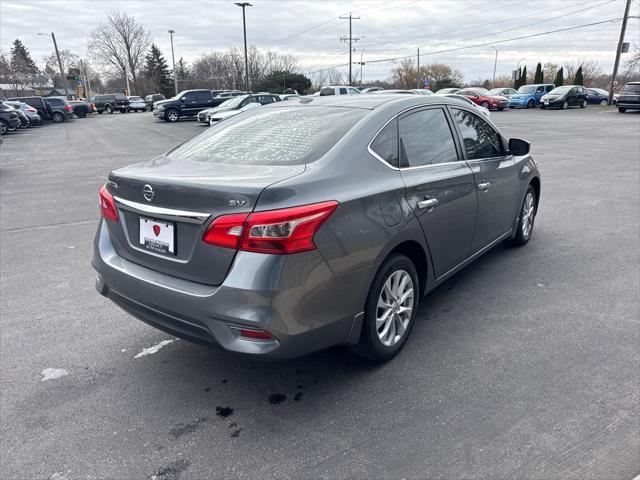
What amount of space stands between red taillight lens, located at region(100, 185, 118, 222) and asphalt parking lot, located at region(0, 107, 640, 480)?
0.98 meters

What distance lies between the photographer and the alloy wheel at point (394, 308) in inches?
118

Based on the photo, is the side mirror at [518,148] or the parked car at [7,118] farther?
the parked car at [7,118]

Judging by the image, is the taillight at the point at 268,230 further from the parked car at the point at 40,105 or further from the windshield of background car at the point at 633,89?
the parked car at the point at 40,105

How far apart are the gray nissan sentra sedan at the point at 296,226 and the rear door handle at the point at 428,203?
0.04 ft

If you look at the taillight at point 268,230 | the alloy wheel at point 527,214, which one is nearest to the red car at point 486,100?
the alloy wheel at point 527,214

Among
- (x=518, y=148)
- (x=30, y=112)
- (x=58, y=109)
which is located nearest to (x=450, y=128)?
(x=518, y=148)

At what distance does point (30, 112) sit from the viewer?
29.2m

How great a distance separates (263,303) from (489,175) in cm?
260

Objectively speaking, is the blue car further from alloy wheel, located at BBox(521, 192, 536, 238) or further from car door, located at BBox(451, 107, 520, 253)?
car door, located at BBox(451, 107, 520, 253)

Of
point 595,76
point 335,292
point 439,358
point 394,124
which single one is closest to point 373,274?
point 335,292

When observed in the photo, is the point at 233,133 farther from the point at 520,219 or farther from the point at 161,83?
the point at 161,83

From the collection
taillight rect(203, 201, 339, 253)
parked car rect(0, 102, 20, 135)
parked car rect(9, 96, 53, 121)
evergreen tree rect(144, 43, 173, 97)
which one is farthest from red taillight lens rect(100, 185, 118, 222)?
evergreen tree rect(144, 43, 173, 97)

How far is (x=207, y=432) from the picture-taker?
253 centimetres

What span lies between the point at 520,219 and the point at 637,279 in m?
1.19
